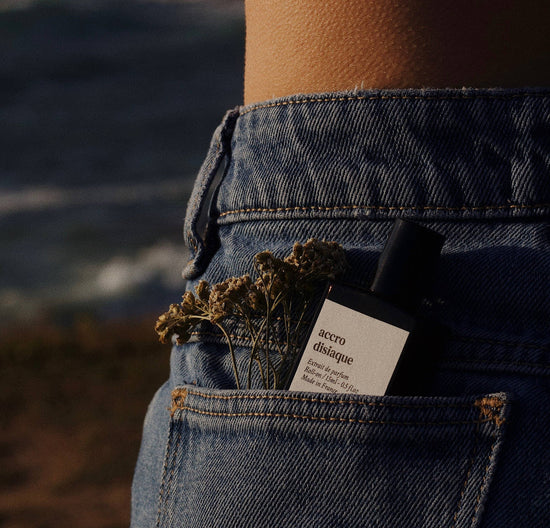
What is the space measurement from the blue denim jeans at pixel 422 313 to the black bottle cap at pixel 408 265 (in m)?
0.03

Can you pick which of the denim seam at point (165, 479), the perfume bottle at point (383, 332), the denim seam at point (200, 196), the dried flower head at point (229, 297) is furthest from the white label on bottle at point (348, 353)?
the denim seam at point (200, 196)

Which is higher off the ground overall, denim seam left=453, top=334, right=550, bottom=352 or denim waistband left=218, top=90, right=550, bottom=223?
denim waistband left=218, top=90, right=550, bottom=223

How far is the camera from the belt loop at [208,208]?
1.04 meters

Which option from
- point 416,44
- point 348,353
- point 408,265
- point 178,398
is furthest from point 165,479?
point 416,44

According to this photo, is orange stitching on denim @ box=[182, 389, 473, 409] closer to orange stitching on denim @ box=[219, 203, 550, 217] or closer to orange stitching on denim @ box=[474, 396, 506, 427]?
orange stitching on denim @ box=[474, 396, 506, 427]

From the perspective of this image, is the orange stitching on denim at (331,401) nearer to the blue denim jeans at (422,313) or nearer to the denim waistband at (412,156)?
the blue denim jeans at (422,313)

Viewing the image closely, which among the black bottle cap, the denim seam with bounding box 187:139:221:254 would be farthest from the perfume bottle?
the denim seam with bounding box 187:139:221:254

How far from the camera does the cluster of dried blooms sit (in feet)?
2.73

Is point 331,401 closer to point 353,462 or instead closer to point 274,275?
point 353,462

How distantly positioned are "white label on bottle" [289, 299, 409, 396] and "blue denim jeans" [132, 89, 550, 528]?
0.03m

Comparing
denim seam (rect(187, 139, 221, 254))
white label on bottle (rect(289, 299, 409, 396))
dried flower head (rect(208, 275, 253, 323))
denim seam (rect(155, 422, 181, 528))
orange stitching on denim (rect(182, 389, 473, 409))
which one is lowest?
denim seam (rect(155, 422, 181, 528))

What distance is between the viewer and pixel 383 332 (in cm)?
79

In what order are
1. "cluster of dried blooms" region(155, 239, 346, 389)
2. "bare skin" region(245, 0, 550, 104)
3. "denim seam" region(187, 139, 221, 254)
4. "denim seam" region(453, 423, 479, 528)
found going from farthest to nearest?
"denim seam" region(187, 139, 221, 254), "bare skin" region(245, 0, 550, 104), "cluster of dried blooms" region(155, 239, 346, 389), "denim seam" region(453, 423, 479, 528)

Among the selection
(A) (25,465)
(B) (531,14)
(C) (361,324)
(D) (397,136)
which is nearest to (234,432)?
(C) (361,324)
